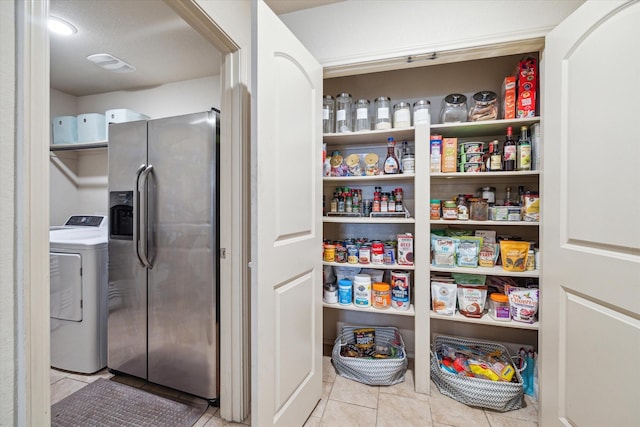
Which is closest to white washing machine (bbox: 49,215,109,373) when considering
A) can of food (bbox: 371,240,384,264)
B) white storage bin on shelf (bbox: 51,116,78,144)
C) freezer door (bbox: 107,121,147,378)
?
freezer door (bbox: 107,121,147,378)

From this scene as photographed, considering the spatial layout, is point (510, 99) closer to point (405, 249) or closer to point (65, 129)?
point (405, 249)

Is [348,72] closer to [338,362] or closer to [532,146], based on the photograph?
[532,146]

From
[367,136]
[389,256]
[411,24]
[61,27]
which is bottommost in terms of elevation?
[389,256]

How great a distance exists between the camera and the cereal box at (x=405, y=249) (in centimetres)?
A: 177

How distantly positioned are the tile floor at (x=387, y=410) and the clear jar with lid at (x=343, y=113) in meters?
1.75

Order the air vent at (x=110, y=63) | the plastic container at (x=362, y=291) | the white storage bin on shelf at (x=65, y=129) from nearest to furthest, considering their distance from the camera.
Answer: the plastic container at (x=362, y=291)
the air vent at (x=110, y=63)
the white storage bin on shelf at (x=65, y=129)

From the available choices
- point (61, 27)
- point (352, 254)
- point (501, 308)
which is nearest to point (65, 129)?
point (61, 27)

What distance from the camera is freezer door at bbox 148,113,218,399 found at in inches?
64.4

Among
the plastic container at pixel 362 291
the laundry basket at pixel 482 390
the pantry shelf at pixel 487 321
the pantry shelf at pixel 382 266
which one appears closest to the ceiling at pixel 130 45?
the pantry shelf at pixel 382 266

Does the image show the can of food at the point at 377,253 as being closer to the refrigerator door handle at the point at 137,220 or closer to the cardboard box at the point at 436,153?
the cardboard box at the point at 436,153

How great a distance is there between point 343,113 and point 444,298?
1.42 m

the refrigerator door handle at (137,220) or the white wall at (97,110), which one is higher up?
the white wall at (97,110)

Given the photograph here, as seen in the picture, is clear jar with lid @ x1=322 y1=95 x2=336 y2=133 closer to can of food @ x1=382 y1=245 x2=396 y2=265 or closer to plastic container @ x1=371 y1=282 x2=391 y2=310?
can of food @ x1=382 y1=245 x2=396 y2=265

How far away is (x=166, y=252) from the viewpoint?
5.71 feet
